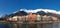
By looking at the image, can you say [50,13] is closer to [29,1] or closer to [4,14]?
[29,1]

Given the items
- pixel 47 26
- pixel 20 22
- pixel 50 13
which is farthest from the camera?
pixel 47 26

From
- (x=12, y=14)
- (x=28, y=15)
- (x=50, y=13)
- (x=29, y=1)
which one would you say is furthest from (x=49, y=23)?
(x=12, y=14)

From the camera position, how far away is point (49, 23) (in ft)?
5.77

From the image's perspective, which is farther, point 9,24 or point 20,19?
point 9,24

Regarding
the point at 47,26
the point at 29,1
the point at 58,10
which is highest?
the point at 29,1

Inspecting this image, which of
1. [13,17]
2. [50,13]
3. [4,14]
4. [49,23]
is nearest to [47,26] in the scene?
[49,23]

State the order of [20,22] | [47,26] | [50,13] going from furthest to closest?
[47,26] → [20,22] → [50,13]

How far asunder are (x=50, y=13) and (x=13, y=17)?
55 cm

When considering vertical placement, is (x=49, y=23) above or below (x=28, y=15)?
below

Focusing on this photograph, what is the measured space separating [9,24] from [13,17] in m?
0.25

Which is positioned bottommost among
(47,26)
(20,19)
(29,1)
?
(47,26)

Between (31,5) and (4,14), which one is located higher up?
(31,5)

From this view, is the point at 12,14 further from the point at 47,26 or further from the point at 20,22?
the point at 47,26

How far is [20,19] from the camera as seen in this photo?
5.75ft
